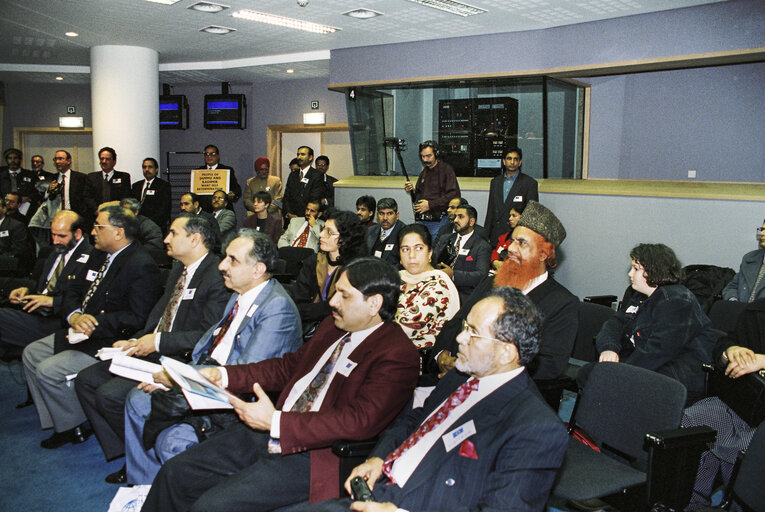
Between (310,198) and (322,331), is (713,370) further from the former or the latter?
(310,198)

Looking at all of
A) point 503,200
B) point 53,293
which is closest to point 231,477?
point 53,293

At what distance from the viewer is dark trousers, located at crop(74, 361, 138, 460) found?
323cm

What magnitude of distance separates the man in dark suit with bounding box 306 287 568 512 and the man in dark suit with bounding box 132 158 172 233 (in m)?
7.10

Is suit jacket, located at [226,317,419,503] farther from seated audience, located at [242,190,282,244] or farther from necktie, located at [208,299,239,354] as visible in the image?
seated audience, located at [242,190,282,244]

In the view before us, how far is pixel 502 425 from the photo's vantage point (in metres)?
1.84

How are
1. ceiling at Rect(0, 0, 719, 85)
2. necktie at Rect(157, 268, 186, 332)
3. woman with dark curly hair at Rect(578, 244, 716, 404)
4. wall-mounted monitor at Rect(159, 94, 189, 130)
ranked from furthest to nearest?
1. wall-mounted monitor at Rect(159, 94, 189, 130)
2. ceiling at Rect(0, 0, 719, 85)
3. necktie at Rect(157, 268, 186, 332)
4. woman with dark curly hair at Rect(578, 244, 716, 404)

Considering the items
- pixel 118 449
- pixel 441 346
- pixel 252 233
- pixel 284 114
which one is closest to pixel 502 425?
pixel 441 346

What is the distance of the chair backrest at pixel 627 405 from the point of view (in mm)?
2355

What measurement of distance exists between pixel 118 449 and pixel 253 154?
9.34m

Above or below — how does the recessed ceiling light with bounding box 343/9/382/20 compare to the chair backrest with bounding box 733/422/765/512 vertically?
above

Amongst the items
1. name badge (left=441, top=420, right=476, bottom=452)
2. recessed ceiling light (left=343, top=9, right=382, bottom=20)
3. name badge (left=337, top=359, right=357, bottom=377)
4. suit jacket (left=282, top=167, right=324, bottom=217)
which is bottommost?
name badge (left=441, top=420, right=476, bottom=452)

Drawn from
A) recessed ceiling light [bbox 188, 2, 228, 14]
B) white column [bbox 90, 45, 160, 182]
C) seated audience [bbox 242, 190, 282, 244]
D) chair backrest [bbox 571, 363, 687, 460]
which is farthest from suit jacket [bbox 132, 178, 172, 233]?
chair backrest [bbox 571, 363, 687, 460]

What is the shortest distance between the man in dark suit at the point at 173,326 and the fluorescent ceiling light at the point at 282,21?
442 cm

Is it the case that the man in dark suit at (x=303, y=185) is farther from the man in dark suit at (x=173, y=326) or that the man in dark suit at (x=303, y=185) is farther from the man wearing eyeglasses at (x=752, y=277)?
the man wearing eyeglasses at (x=752, y=277)
